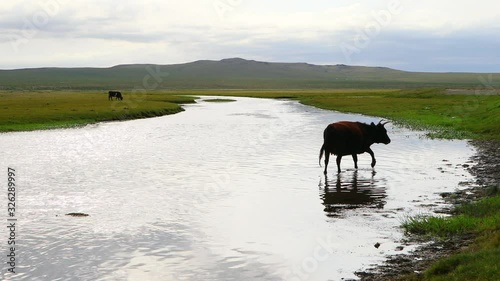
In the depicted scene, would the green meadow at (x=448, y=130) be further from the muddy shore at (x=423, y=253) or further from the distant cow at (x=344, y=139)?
the distant cow at (x=344, y=139)

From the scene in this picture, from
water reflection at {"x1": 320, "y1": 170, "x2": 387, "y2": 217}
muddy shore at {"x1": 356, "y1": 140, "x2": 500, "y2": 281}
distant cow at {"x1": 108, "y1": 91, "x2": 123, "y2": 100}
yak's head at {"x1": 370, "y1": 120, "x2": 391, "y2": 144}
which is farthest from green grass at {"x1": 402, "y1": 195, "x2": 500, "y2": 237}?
distant cow at {"x1": 108, "y1": 91, "x2": 123, "y2": 100}

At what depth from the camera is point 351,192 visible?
1862cm

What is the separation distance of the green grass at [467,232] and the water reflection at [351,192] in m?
2.41

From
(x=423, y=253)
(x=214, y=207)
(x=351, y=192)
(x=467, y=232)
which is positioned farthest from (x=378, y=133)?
(x=423, y=253)

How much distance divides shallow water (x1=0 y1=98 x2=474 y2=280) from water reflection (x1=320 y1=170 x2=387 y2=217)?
3cm

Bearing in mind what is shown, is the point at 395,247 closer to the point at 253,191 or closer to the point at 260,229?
the point at 260,229

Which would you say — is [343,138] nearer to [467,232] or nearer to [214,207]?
[214,207]

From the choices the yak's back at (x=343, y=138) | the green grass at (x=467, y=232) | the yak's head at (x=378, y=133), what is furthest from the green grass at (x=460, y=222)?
the yak's head at (x=378, y=133)

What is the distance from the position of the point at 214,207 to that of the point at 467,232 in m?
6.82

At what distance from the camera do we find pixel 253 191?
62.0 feet

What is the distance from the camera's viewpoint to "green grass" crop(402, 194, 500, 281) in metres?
9.03

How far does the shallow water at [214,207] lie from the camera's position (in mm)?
11273

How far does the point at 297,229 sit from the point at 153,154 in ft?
53.8

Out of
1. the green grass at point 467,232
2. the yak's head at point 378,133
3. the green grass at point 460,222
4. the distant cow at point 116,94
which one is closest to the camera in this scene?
the green grass at point 467,232
